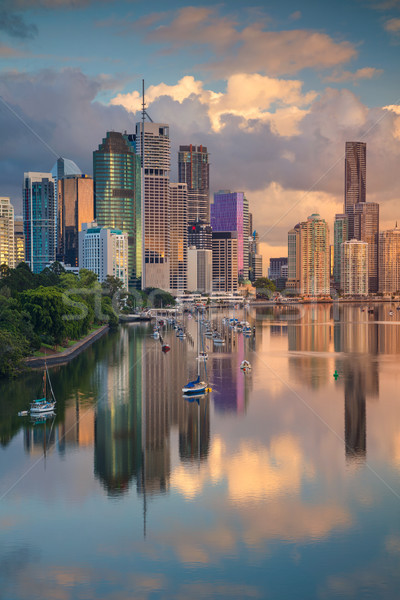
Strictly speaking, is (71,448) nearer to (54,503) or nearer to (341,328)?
(54,503)

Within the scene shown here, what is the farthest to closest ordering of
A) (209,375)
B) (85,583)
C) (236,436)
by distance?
(209,375), (236,436), (85,583)

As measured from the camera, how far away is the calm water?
32.0 meters

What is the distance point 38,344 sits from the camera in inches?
3393

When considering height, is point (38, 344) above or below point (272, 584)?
above

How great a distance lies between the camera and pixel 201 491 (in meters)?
42.5

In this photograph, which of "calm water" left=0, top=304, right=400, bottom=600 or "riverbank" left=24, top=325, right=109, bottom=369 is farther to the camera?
"riverbank" left=24, top=325, right=109, bottom=369

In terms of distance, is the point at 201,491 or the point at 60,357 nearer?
the point at 201,491

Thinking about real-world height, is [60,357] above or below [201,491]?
above

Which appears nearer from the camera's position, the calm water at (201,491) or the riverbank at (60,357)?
the calm water at (201,491)

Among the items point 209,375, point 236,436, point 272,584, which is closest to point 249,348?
point 209,375

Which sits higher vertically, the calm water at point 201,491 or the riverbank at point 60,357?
the riverbank at point 60,357

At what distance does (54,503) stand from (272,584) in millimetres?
15058

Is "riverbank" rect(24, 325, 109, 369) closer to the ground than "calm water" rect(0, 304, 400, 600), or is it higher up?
higher up

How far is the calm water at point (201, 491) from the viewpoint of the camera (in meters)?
32.0
